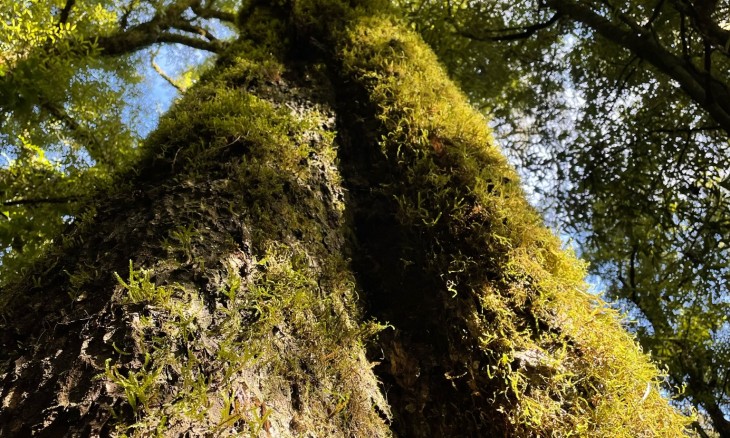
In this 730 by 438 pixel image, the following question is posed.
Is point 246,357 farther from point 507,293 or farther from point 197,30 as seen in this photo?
point 197,30

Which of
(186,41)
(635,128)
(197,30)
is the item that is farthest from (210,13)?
(635,128)

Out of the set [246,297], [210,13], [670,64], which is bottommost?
[246,297]

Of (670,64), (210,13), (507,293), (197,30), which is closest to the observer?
(507,293)

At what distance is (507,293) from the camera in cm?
193

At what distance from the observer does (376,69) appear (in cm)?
299

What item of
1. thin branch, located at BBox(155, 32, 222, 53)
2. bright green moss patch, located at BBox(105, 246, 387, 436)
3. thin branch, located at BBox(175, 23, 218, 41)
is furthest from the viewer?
thin branch, located at BBox(175, 23, 218, 41)

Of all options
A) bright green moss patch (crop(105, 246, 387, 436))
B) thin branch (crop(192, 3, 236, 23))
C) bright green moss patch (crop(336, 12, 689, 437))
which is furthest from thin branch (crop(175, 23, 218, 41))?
bright green moss patch (crop(105, 246, 387, 436))

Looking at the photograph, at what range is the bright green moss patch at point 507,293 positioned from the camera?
65.7 inches

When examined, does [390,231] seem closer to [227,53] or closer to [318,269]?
[318,269]

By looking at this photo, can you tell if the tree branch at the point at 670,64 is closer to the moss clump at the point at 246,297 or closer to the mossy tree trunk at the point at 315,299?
the mossy tree trunk at the point at 315,299

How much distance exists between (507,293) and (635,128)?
11.1 ft

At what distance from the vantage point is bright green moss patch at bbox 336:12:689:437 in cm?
167

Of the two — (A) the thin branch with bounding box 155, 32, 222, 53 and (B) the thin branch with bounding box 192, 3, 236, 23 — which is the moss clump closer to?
(A) the thin branch with bounding box 155, 32, 222, 53

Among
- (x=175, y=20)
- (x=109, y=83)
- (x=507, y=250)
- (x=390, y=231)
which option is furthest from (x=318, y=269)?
(x=175, y=20)
